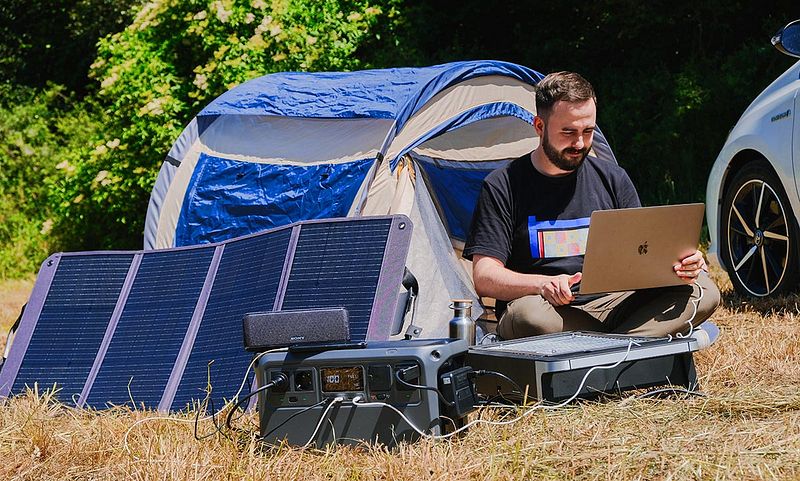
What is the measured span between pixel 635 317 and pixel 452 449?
52.8 inches

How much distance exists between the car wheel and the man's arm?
1.89 metres

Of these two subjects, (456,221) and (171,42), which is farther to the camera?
(171,42)

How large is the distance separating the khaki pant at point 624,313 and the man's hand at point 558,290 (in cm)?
12

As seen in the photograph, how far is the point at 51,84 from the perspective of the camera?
40.6 feet

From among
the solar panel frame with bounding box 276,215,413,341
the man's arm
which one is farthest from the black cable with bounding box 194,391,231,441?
the man's arm

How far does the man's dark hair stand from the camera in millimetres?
4070

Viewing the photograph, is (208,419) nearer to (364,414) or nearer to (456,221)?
(364,414)

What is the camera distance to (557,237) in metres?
4.16

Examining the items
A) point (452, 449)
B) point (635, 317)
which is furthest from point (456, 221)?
point (452, 449)

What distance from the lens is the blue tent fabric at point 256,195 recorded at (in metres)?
5.78

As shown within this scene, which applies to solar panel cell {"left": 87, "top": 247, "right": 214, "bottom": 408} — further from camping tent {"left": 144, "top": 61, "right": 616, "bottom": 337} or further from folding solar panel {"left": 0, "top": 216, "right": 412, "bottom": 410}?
camping tent {"left": 144, "top": 61, "right": 616, "bottom": 337}

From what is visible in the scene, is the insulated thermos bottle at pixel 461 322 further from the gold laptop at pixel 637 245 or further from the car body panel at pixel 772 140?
the car body panel at pixel 772 140

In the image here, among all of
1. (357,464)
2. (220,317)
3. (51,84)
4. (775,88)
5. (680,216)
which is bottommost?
(357,464)

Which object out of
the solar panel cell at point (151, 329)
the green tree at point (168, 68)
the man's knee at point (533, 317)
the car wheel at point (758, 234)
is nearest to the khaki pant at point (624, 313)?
the man's knee at point (533, 317)
